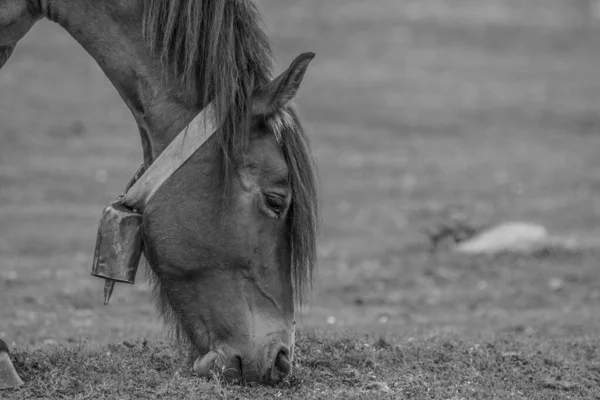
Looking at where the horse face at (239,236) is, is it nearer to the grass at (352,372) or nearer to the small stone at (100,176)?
the grass at (352,372)

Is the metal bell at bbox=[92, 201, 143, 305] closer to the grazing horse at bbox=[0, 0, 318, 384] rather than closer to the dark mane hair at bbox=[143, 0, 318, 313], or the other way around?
the grazing horse at bbox=[0, 0, 318, 384]

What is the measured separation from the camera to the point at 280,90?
4617 millimetres

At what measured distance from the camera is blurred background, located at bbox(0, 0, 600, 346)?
10250 millimetres

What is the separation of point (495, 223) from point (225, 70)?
1058 cm

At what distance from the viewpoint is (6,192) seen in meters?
15.8

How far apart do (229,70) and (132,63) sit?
1.82 ft

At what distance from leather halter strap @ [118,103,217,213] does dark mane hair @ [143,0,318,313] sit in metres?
0.08

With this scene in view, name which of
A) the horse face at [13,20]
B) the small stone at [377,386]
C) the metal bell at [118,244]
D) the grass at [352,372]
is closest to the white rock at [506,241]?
the grass at [352,372]

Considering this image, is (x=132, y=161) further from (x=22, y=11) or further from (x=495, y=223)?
(x=22, y=11)

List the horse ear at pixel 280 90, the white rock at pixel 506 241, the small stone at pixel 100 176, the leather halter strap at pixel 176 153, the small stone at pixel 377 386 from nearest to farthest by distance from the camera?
the horse ear at pixel 280 90 → the leather halter strap at pixel 176 153 → the small stone at pixel 377 386 → the white rock at pixel 506 241 → the small stone at pixel 100 176

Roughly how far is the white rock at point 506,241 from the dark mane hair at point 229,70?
8186mm

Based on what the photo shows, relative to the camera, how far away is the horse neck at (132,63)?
4742mm

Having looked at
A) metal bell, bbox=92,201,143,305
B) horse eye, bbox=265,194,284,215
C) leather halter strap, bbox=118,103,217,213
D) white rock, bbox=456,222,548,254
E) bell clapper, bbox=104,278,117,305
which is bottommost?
white rock, bbox=456,222,548,254

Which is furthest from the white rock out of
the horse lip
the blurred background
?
the horse lip
